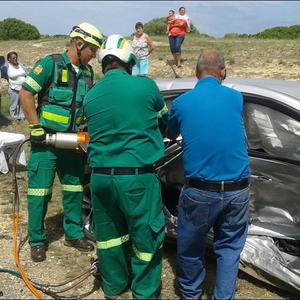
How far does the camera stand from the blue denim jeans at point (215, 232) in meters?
3.13

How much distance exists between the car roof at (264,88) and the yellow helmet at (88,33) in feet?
2.22

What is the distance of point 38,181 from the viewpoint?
424 cm

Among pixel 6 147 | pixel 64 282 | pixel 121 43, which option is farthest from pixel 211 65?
pixel 6 147

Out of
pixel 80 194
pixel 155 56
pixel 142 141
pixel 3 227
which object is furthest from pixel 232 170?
pixel 155 56

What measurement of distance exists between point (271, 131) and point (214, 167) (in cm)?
94

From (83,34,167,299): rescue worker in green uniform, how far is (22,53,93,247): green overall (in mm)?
921

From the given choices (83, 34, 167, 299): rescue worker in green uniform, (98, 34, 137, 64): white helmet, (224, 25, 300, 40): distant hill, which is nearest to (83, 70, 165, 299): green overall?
(83, 34, 167, 299): rescue worker in green uniform

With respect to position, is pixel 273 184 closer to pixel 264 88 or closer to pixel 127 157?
pixel 264 88

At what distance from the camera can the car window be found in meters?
3.72

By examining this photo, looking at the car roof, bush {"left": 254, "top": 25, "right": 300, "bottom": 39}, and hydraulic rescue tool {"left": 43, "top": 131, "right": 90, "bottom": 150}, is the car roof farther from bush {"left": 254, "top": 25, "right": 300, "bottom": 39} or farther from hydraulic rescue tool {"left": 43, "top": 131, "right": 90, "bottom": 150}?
bush {"left": 254, "top": 25, "right": 300, "bottom": 39}

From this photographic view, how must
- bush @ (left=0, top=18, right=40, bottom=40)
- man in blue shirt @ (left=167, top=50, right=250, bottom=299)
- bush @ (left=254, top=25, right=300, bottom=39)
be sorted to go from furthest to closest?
bush @ (left=0, top=18, right=40, bottom=40)
bush @ (left=254, top=25, right=300, bottom=39)
man in blue shirt @ (left=167, top=50, right=250, bottom=299)

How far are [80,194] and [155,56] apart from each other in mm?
13849

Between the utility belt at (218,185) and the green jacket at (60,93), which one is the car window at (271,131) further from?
the green jacket at (60,93)

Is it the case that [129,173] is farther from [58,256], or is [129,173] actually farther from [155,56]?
[155,56]
